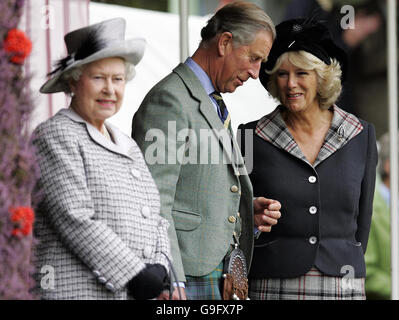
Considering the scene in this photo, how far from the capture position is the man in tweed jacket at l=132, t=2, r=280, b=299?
2961 mm

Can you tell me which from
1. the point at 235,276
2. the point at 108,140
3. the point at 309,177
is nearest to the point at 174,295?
the point at 235,276

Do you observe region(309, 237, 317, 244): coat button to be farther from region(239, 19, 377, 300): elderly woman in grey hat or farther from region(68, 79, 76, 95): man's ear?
region(68, 79, 76, 95): man's ear

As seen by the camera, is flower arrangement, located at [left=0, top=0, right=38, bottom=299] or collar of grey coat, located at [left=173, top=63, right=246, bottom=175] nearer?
flower arrangement, located at [left=0, top=0, right=38, bottom=299]

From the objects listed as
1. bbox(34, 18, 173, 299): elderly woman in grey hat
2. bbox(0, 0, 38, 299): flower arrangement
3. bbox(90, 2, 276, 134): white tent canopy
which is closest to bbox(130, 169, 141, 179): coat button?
bbox(34, 18, 173, 299): elderly woman in grey hat

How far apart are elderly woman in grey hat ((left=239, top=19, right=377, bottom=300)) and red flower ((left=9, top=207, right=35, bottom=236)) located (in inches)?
55.4

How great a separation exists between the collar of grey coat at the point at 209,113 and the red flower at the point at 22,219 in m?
0.94

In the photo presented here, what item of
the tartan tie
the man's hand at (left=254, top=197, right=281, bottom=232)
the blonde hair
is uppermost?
the blonde hair

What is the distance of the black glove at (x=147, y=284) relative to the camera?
2.56m

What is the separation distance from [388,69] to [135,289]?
3046mm

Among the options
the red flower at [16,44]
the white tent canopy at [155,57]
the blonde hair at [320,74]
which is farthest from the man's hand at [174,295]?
the white tent canopy at [155,57]

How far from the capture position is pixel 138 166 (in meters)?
2.79

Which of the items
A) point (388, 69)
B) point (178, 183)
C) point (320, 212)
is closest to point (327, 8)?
point (388, 69)
